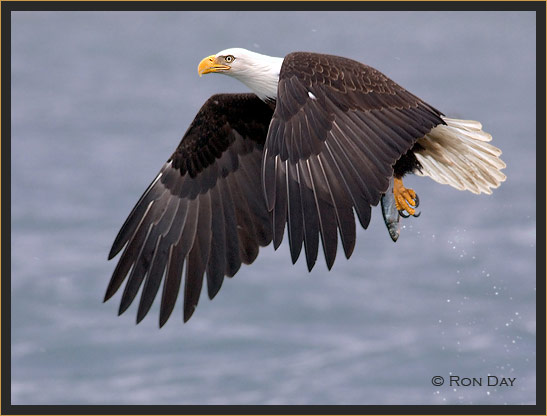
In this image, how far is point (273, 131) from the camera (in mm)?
7352

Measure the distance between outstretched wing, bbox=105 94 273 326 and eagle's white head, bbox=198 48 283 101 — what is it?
35 cm

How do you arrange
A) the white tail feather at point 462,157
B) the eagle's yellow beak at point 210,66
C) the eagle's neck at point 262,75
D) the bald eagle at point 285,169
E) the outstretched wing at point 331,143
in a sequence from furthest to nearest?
the white tail feather at point 462,157
the eagle's yellow beak at point 210,66
the eagle's neck at point 262,75
the bald eagle at point 285,169
the outstretched wing at point 331,143

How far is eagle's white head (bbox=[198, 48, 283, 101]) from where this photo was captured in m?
8.28

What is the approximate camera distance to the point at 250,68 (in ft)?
27.4

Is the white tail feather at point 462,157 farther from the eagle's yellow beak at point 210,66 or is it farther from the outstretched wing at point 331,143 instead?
the eagle's yellow beak at point 210,66

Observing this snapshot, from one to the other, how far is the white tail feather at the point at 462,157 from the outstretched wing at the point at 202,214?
1178mm

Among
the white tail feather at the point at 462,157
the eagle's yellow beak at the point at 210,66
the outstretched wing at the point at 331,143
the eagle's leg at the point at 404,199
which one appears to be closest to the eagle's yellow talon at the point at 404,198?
the eagle's leg at the point at 404,199

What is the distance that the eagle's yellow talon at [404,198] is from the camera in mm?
8727

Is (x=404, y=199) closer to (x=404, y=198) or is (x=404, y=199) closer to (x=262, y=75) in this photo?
(x=404, y=198)

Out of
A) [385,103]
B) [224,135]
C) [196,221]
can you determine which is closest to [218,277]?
[196,221]

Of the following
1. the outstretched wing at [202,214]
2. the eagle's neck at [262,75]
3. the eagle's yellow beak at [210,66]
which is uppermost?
the eagle's yellow beak at [210,66]

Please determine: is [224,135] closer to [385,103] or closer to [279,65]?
[279,65]

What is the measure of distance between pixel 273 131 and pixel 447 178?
1.99 metres

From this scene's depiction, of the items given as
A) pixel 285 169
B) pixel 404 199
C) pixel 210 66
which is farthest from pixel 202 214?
pixel 285 169
